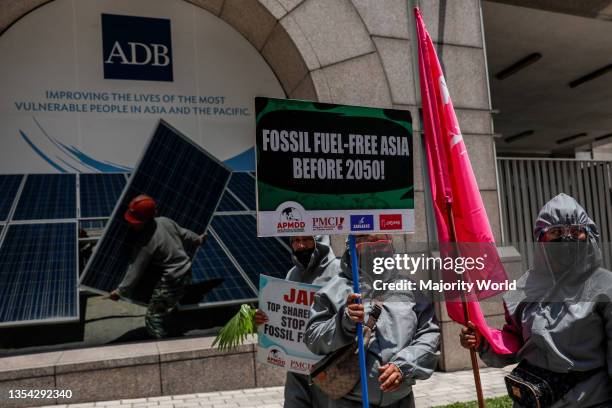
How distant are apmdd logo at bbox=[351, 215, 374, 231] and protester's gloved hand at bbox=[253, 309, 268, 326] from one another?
4.30ft

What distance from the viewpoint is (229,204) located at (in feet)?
24.7

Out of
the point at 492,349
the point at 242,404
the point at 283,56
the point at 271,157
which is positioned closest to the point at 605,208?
the point at 283,56

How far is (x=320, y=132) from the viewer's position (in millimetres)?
3086

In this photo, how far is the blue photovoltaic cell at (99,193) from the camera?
268 inches

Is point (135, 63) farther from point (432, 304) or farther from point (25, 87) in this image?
point (432, 304)

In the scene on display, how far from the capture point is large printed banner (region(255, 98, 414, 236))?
2.95 metres

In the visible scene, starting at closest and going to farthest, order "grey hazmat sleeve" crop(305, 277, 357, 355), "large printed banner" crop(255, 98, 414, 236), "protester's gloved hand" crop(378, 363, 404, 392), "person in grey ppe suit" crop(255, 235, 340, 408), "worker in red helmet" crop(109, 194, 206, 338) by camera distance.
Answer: "protester's gloved hand" crop(378, 363, 404, 392) → "grey hazmat sleeve" crop(305, 277, 357, 355) → "large printed banner" crop(255, 98, 414, 236) → "person in grey ppe suit" crop(255, 235, 340, 408) → "worker in red helmet" crop(109, 194, 206, 338)

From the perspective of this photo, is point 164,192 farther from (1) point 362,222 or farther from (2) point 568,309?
(2) point 568,309

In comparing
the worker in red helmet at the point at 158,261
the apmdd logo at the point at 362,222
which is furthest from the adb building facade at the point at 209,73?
the apmdd logo at the point at 362,222

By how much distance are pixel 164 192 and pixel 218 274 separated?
4.28ft

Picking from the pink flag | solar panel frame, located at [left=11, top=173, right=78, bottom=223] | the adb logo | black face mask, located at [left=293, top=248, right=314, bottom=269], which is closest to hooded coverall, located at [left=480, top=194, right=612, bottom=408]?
the pink flag

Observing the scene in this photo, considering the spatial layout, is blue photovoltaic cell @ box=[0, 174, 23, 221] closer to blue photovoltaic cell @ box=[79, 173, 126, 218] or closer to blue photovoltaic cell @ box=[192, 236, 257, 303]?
blue photovoltaic cell @ box=[79, 173, 126, 218]

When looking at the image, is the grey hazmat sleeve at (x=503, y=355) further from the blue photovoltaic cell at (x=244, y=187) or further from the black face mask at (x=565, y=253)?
the blue photovoltaic cell at (x=244, y=187)

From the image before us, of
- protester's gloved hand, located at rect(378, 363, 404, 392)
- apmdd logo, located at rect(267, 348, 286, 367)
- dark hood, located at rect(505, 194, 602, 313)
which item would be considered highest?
dark hood, located at rect(505, 194, 602, 313)
